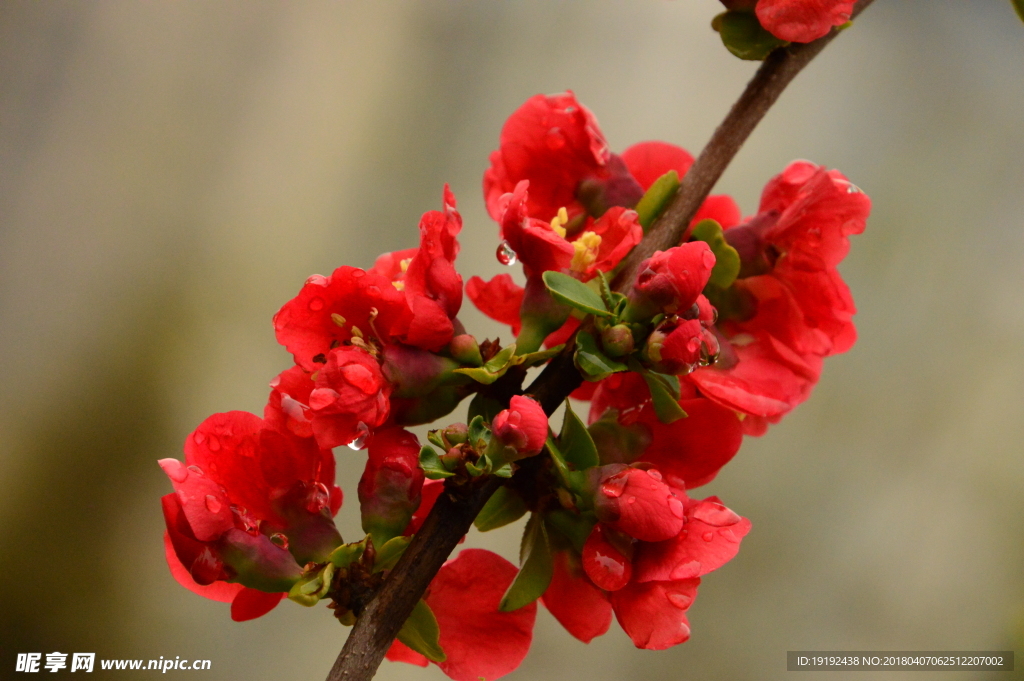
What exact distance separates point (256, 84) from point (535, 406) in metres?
1.27

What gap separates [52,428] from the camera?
1.21 m

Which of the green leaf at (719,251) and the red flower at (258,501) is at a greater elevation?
the green leaf at (719,251)

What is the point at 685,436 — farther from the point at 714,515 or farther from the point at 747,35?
the point at 747,35

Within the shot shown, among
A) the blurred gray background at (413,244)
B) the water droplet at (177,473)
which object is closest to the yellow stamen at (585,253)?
the water droplet at (177,473)

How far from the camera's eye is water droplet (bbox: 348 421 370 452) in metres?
0.37

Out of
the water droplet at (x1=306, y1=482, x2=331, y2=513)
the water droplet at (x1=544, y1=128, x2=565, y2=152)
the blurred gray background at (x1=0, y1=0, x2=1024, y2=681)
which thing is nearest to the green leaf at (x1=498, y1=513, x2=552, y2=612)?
the water droplet at (x1=306, y1=482, x2=331, y2=513)

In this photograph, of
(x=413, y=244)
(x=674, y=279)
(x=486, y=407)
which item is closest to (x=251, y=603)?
(x=486, y=407)

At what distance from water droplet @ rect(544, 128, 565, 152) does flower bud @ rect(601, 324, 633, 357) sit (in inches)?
7.0

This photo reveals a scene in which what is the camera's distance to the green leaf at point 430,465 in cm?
35

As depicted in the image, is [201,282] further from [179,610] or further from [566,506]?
[566,506]

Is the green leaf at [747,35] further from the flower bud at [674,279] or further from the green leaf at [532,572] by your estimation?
the green leaf at [532,572]

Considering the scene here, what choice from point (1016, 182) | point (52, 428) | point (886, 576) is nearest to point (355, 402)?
point (52, 428)

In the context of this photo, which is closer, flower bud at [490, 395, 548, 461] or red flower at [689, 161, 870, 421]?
flower bud at [490, 395, 548, 461]

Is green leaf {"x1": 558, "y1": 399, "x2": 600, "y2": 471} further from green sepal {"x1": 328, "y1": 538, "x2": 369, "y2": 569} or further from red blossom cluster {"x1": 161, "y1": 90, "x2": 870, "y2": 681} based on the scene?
green sepal {"x1": 328, "y1": 538, "x2": 369, "y2": 569}
